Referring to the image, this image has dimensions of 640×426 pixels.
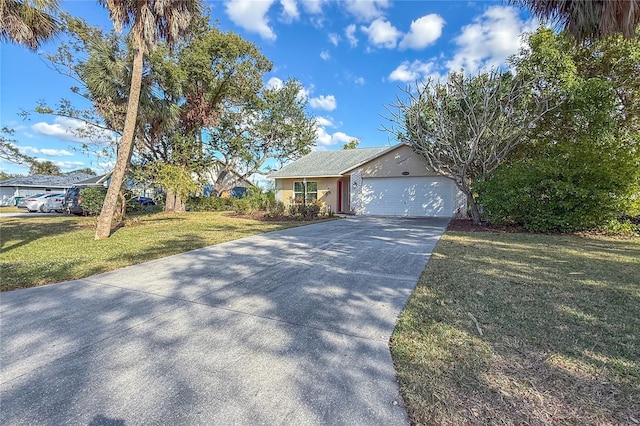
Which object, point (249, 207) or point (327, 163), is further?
point (327, 163)

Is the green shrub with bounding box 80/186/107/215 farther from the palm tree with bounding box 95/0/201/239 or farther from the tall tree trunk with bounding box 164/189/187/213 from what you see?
the palm tree with bounding box 95/0/201/239

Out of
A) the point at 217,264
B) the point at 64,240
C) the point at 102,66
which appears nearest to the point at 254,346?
the point at 217,264

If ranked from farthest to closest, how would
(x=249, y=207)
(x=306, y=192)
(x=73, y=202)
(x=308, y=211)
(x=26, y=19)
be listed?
(x=306, y=192) → (x=73, y=202) → (x=249, y=207) → (x=308, y=211) → (x=26, y=19)

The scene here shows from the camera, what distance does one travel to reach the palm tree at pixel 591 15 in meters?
4.40

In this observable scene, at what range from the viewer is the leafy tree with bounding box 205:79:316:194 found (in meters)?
23.0

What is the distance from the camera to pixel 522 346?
9.36 feet

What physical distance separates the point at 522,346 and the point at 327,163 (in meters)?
19.1

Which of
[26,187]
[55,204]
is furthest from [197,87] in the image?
[26,187]

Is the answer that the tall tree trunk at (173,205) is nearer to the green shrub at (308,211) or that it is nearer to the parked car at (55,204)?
the parked car at (55,204)

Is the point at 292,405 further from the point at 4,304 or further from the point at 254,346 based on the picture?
the point at 4,304

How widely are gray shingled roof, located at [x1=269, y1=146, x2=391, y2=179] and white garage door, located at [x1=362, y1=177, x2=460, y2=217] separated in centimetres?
229

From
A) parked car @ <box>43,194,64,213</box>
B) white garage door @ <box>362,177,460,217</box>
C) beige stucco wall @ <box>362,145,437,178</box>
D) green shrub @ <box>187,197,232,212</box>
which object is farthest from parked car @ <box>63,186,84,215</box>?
beige stucco wall @ <box>362,145,437,178</box>

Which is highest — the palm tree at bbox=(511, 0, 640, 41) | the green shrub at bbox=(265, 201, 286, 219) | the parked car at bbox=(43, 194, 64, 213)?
the palm tree at bbox=(511, 0, 640, 41)

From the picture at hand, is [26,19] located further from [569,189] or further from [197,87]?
[569,189]
